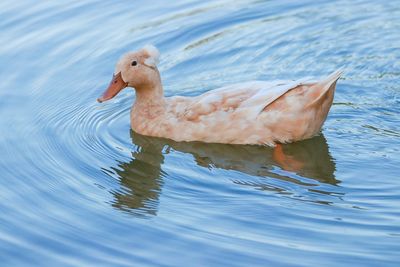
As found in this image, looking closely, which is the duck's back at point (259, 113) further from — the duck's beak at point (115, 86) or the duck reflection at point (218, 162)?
the duck's beak at point (115, 86)

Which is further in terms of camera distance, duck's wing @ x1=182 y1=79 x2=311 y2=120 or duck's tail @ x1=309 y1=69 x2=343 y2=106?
duck's wing @ x1=182 y1=79 x2=311 y2=120

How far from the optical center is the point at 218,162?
993cm

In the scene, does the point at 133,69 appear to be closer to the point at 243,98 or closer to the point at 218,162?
the point at 243,98

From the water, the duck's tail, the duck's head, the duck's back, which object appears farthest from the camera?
the duck's head

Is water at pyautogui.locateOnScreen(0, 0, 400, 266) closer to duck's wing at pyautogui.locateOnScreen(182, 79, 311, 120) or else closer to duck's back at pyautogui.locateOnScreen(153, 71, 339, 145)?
duck's back at pyautogui.locateOnScreen(153, 71, 339, 145)

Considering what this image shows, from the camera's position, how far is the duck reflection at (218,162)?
928 cm

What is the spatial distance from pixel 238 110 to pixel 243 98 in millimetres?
147

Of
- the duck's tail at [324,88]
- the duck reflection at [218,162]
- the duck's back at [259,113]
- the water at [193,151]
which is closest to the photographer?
the water at [193,151]

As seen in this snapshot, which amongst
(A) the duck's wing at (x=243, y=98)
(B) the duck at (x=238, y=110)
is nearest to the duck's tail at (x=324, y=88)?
(B) the duck at (x=238, y=110)

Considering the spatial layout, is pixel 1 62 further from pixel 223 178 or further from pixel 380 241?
pixel 380 241

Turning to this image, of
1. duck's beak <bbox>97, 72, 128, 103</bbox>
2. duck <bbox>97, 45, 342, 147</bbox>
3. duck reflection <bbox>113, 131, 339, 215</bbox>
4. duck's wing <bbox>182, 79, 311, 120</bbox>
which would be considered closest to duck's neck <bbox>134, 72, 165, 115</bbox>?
duck <bbox>97, 45, 342, 147</bbox>

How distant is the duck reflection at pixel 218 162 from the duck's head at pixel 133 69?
2.03 feet

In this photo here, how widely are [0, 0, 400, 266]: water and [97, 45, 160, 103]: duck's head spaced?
595 mm

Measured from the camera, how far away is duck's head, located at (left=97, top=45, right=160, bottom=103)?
34.4 ft
